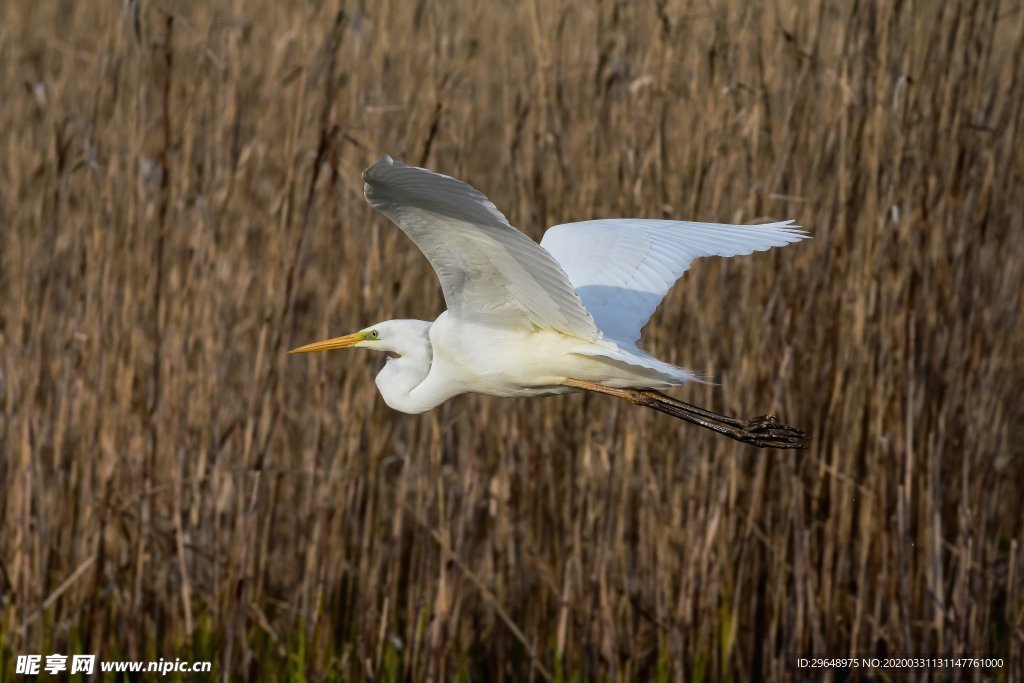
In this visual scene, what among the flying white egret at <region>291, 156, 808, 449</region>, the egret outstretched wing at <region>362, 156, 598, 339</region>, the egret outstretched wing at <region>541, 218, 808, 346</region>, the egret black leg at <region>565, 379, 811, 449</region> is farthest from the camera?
the egret outstretched wing at <region>541, 218, 808, 346</region>

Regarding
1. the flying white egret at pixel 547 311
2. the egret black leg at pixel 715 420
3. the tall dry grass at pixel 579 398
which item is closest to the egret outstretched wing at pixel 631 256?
the flying white egret at pixel 547 311

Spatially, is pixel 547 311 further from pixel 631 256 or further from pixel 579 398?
pixel 579 398

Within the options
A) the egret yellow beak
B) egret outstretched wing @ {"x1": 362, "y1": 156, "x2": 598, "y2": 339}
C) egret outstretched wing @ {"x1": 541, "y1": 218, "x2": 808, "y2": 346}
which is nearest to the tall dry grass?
the egret yellow beak

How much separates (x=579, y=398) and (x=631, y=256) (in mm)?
526

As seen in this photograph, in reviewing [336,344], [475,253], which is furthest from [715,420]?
[336,344]

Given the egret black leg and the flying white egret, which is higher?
the flying white egret

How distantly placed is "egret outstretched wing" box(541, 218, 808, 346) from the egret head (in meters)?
0.34

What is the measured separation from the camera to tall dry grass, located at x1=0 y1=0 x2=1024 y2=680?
3.11 meters

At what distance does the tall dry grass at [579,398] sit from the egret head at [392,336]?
0.21 meters

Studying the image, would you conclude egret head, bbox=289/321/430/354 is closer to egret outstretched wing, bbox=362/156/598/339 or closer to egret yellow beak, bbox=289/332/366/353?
egret yellow beak, bbox=289/332/366/353

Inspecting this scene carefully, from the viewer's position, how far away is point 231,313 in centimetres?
335

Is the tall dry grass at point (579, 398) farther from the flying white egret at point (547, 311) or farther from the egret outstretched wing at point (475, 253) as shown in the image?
the egret outstretched wing at point (475, 253)

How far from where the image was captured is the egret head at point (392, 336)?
9.40 ft

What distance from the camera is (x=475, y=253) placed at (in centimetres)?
246
